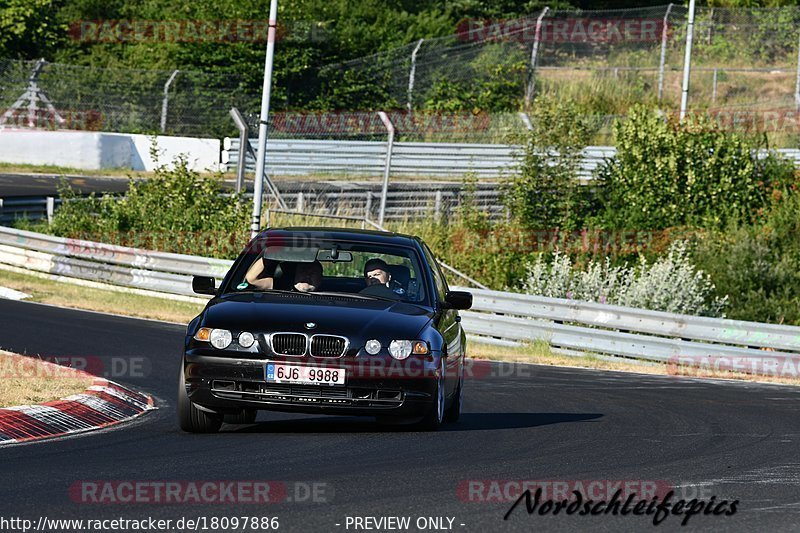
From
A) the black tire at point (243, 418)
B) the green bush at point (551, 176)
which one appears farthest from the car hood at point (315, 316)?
the green bush at point (551, 176)

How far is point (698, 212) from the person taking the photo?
33.3 meters

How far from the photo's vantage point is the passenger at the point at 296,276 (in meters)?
10.6

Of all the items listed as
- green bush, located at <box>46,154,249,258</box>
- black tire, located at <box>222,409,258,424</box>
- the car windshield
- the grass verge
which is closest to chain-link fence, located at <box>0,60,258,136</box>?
green bush, located at <box>46,154,249,258</box>

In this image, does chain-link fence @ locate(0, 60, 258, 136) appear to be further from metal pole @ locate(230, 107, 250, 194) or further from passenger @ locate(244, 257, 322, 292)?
passenger @ locate(244, 257, 322, 292)

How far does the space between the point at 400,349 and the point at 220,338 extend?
1232mm

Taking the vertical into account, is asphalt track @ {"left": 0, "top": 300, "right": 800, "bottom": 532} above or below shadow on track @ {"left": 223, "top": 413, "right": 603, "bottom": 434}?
above

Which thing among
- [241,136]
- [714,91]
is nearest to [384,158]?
[241,136]

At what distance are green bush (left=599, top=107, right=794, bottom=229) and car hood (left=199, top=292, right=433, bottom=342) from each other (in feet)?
77.6

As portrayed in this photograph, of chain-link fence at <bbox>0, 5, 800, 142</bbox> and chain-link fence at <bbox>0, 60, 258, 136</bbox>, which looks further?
chain-link fence at <bbox>0, 5, 800, 142</bbox>

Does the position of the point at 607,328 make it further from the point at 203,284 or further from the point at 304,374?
the point at 304,374

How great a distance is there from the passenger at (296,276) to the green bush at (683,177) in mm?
23154

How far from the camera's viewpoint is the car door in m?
10.5

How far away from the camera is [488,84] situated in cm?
4738

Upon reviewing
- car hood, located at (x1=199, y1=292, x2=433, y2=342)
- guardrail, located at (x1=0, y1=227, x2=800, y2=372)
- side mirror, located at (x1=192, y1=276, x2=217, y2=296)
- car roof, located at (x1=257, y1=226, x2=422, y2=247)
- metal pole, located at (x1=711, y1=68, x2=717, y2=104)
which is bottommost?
guardrail, located at (x1=0, y1=227, x2=800, y2=372)
